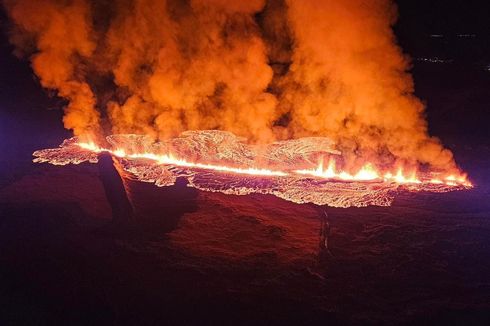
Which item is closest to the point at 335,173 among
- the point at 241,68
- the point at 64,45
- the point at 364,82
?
the point at 364,82

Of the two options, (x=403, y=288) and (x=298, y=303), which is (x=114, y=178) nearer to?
(x=298, y=303)

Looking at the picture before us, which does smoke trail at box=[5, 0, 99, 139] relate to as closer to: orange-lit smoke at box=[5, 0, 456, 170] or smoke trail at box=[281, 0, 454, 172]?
orange-lit smoke at box=[5, 0, 456, 170]

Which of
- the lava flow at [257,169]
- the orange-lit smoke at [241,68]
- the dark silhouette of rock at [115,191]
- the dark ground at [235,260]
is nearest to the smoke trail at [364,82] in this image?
the orange-lit smoke at [241,68]

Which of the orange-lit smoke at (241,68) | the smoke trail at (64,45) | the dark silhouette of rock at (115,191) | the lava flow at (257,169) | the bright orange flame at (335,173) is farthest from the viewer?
the smoke trail at (64,45)

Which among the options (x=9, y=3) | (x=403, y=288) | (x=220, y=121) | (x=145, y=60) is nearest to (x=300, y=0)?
(x=220, y=121)

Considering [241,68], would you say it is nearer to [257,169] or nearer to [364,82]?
[257,169]

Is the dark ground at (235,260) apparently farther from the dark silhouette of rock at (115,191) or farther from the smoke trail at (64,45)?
the smoke trail at (64,45)
